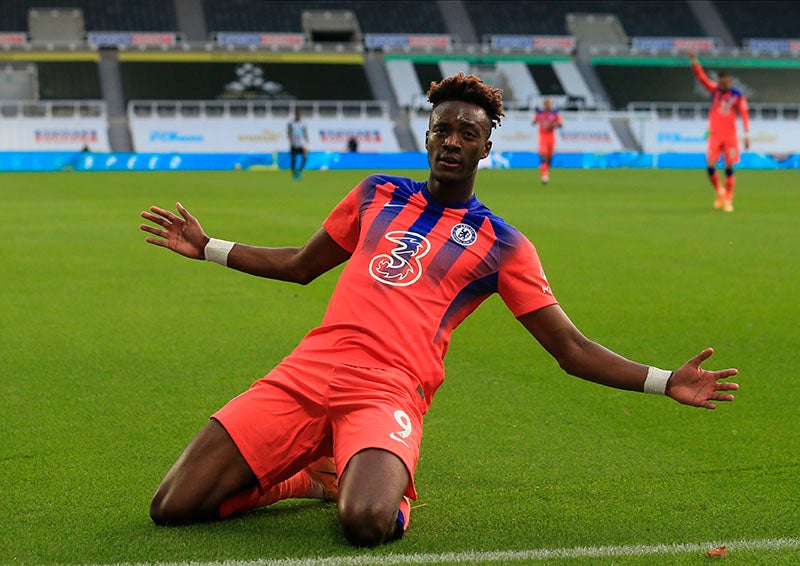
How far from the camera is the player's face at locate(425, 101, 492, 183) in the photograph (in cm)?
430

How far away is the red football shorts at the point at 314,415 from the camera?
4.04 meters

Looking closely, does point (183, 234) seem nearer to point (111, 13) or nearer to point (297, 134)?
point (297, 134)

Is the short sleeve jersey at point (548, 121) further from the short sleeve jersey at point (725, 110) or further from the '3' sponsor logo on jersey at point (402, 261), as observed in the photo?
the '3' sponsor logo on jersey at point (402, 261)

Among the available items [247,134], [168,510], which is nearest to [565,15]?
[247,134]

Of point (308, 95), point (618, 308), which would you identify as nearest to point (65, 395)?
point (618, 308)

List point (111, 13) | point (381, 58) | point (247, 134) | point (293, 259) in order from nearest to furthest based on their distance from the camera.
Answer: point (293, 259) < point (247, 134) < point (381, 58) < point (111, 13)

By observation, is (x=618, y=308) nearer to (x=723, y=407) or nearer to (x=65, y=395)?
(x=723, y=407)

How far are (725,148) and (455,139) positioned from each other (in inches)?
618

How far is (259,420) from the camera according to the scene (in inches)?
161

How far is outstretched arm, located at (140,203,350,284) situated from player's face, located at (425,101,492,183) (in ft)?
2.19

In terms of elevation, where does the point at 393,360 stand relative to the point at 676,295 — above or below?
above

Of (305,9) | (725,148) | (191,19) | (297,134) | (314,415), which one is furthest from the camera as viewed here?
(305,9)

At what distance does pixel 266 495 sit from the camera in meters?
4.24

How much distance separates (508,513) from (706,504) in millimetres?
788
